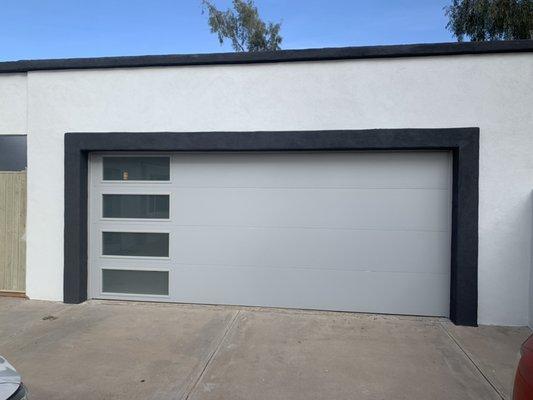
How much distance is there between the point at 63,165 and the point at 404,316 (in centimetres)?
545

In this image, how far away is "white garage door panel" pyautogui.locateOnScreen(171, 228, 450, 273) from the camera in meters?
6.39

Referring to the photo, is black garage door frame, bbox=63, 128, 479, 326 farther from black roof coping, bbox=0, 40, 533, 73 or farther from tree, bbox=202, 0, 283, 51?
tree, bbox=202, 0, 283, 51

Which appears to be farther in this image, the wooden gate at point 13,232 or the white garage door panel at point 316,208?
the wooden gate at point 13,232

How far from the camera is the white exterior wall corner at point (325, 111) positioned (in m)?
6.04

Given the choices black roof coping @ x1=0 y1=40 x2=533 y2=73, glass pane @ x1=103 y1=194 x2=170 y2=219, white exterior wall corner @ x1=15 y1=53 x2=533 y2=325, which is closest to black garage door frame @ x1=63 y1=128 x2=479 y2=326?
white exterior wall corner @ x1=15 y1=53 x2=533 y2=325

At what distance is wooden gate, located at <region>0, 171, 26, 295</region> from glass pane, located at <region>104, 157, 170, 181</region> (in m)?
1.36

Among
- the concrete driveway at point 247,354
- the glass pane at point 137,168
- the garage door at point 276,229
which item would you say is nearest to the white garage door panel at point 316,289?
the garage door at point 276,229

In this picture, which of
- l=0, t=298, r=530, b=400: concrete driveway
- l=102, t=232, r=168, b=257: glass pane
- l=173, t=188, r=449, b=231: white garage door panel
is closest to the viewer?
l=0, t=298, r=530, b=400: concrete driveway

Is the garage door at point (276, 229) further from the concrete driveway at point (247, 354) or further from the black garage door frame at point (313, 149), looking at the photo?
the concrete driveway at point (247, 354)

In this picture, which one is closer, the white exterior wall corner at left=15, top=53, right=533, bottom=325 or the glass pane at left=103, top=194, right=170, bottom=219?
the white exterior wall corner at left=15, top=53, right=533, bottom=325

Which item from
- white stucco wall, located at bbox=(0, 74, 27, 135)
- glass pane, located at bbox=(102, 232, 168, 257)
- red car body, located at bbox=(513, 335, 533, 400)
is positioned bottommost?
red car body, located at bbox=(513, 335, 533, 400)

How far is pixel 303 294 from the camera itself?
21.8 feet

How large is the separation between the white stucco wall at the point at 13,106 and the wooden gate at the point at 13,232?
70 cm

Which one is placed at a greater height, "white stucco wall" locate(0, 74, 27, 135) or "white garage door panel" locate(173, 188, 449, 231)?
"white stucco wall" locate(0, 74, 27, 135)
